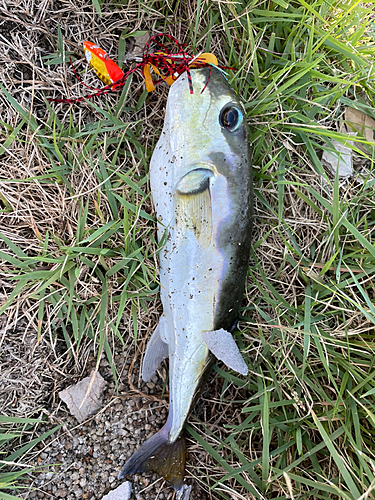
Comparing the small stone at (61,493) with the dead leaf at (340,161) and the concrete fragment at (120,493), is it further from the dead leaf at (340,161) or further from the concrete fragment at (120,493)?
the dead leaf at (340,161)

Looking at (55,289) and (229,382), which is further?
(229,382)

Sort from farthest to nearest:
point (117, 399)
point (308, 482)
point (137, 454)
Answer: point (117, 399), point (137, 454), point (308, 482)

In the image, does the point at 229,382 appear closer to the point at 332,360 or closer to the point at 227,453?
the point at 227,453

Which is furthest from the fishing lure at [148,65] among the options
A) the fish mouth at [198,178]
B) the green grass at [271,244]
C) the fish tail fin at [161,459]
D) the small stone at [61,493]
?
the small stone at [61,493]

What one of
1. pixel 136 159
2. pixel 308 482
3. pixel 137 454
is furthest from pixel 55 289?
pixel 308 482

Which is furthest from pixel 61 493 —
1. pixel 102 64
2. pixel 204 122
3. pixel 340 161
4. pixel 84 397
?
pixel 340 161

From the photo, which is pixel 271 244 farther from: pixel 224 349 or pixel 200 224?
pixel 224 349
